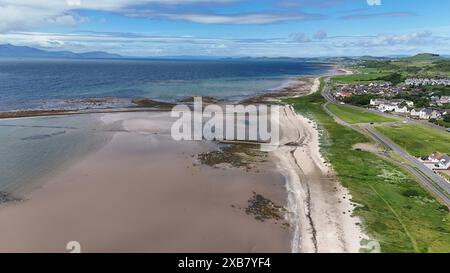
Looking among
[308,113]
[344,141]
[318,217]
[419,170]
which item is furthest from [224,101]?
[318,217]

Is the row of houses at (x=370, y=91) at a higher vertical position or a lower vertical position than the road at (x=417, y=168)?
higher

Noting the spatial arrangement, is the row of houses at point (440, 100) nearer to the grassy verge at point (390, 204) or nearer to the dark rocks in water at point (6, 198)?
the grassy verge at point (390, 204)

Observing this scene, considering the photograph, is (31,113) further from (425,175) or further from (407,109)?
(407,109)

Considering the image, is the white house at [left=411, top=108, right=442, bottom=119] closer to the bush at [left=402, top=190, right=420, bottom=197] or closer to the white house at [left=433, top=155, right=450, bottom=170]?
the white house at [left=433, top=155, right=450, bottom=170]

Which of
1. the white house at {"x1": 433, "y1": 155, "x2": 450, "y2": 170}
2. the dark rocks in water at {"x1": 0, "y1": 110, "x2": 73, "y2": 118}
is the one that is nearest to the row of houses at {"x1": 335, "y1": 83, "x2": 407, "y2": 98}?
the white house at {"x1": 433, "y1": 155, "x2": 450, "y2": 170}

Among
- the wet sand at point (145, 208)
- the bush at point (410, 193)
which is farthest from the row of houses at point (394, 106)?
the wet sand at point (145, 208)

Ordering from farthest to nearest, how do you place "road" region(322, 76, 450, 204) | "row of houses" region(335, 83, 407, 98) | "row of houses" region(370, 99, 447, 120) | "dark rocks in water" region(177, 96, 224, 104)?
1. "row of houses" region(335, 83, 407, 98)
2. "dark rocks in water" region(177, 96, 224, 104)
3. "row of houses" region(370, 99, 447, 120)
4. "road" region(322, 76, 450, 204)
